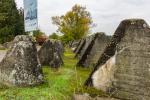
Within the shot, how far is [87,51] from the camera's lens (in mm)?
14664

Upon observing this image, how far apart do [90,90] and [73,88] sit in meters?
0.38

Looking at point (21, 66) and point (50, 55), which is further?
point (50, 55)

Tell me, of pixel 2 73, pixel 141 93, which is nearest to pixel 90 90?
pixel 141 93

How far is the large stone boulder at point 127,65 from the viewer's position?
8273 mm

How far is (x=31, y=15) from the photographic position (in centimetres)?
1066

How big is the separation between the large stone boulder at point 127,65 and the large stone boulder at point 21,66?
1.31 metres

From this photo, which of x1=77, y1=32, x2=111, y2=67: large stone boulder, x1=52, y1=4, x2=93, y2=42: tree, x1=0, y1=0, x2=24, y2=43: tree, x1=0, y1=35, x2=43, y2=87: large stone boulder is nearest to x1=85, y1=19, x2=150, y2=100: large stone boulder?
x1=0, y1=35, x2=43, y2=87: large stone boulder

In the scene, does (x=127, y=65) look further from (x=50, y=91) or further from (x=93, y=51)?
(x=93, y=51)

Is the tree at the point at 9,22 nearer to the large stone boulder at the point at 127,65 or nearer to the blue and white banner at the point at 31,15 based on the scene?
the blue and white banner at the point at 31,15

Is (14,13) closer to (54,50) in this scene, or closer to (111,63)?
(54,50)

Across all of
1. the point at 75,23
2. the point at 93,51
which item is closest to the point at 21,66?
the point at 93,51

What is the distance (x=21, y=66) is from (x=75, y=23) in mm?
55581

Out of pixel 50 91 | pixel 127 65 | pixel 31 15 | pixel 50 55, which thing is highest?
pixel 31 15

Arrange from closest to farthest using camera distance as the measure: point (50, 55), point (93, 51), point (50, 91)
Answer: point (50, 91) → point (50, 55) → point (93, 51)
